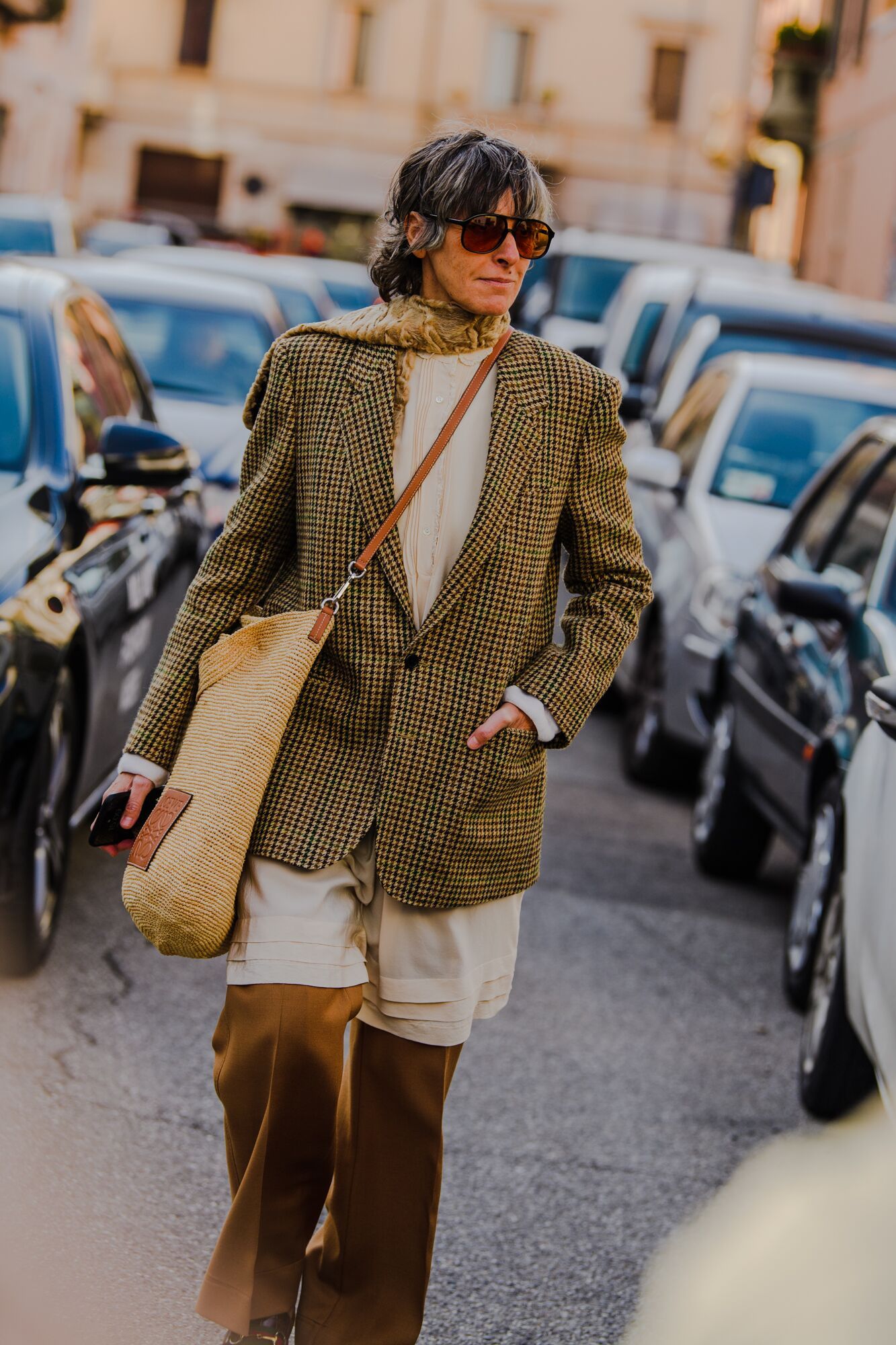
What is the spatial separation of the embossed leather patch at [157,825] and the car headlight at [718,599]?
5074mm

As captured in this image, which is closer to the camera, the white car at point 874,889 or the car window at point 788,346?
the white car at point 874,889

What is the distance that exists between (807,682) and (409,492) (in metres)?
3.27

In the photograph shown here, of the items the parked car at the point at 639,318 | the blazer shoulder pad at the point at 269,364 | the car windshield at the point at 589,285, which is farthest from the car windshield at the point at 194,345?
the car windshield at the point at 589,285

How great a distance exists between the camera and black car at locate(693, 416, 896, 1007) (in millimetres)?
5539

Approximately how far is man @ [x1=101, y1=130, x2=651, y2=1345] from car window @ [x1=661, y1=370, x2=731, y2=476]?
586cm

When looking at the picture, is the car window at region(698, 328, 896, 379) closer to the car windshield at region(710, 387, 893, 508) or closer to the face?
the car windshield at region(710, 387, 893, 508)

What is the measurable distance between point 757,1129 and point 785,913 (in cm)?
234

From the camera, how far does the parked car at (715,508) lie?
809cm

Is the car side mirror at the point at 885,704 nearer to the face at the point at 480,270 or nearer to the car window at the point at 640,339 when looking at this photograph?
the face at the point at 480,270

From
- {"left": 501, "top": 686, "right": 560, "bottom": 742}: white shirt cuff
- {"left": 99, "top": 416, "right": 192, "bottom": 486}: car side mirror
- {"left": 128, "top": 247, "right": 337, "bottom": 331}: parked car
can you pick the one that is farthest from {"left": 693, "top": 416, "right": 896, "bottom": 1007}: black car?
{"left": 128, "top": 247, "right": 337, "bottom": 331}: parked car

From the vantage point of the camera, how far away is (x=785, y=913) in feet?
23.4

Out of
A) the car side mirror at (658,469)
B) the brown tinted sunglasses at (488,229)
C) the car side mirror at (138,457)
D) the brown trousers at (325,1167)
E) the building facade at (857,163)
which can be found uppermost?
the building facade at (857,163)

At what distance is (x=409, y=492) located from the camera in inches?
121

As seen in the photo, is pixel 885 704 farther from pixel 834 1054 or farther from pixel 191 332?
pixel 191 332
